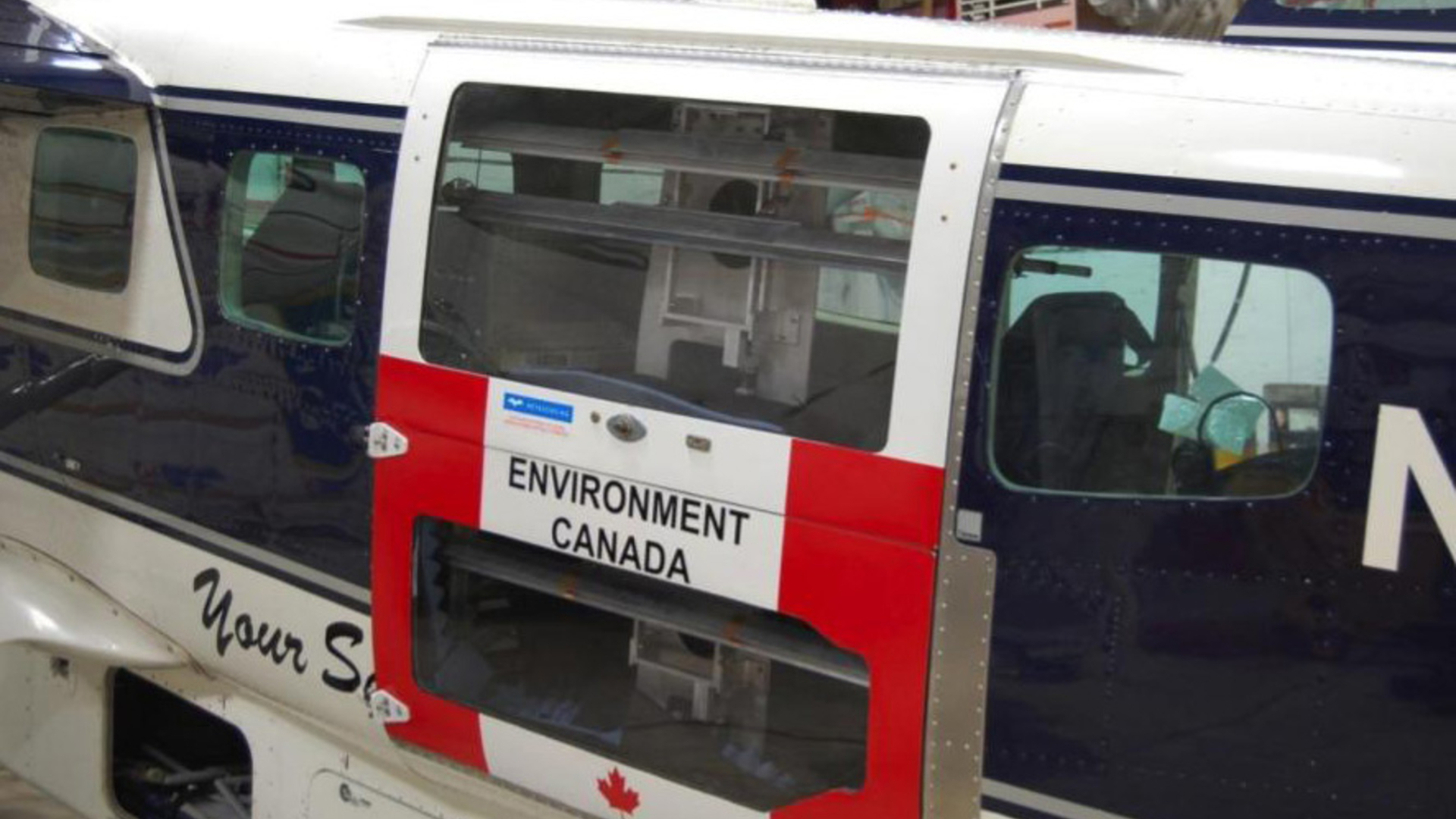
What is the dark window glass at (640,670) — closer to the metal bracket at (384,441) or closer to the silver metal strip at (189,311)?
the metal bracket at (384,441)

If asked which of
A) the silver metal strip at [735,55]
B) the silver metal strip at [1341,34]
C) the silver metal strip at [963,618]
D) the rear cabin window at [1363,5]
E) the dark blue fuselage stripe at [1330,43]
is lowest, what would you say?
the silver metal strip at [963,618]

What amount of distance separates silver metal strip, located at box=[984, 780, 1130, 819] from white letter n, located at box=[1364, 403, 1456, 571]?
2.05ft

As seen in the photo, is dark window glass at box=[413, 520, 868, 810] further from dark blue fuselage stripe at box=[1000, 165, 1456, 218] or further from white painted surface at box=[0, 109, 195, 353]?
white painted surface at box=[0, 109, 195, 353]

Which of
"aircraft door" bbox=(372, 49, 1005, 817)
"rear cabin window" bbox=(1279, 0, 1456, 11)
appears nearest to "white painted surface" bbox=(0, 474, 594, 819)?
"aircraft door" bbox=(372, 49, 1005, 817)

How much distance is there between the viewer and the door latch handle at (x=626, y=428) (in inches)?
144

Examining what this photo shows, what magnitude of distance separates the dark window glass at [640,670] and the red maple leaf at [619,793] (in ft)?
0.13

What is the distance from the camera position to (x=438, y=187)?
159 inches

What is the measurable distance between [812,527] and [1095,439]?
55 centimetres

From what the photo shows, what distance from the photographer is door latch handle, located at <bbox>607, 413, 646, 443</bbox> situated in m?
3.65

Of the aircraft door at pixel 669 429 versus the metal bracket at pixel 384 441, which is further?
the metal bracket at pixel 384 441

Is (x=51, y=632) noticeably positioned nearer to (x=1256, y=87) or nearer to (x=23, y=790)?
(x=23, y=790)

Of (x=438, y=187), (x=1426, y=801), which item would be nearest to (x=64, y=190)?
(x=438, y=187)

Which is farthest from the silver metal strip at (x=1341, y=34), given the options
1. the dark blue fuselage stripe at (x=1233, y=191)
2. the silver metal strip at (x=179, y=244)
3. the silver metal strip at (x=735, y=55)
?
the silver metal strip at (x=179, y=244)

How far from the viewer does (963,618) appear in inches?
127
